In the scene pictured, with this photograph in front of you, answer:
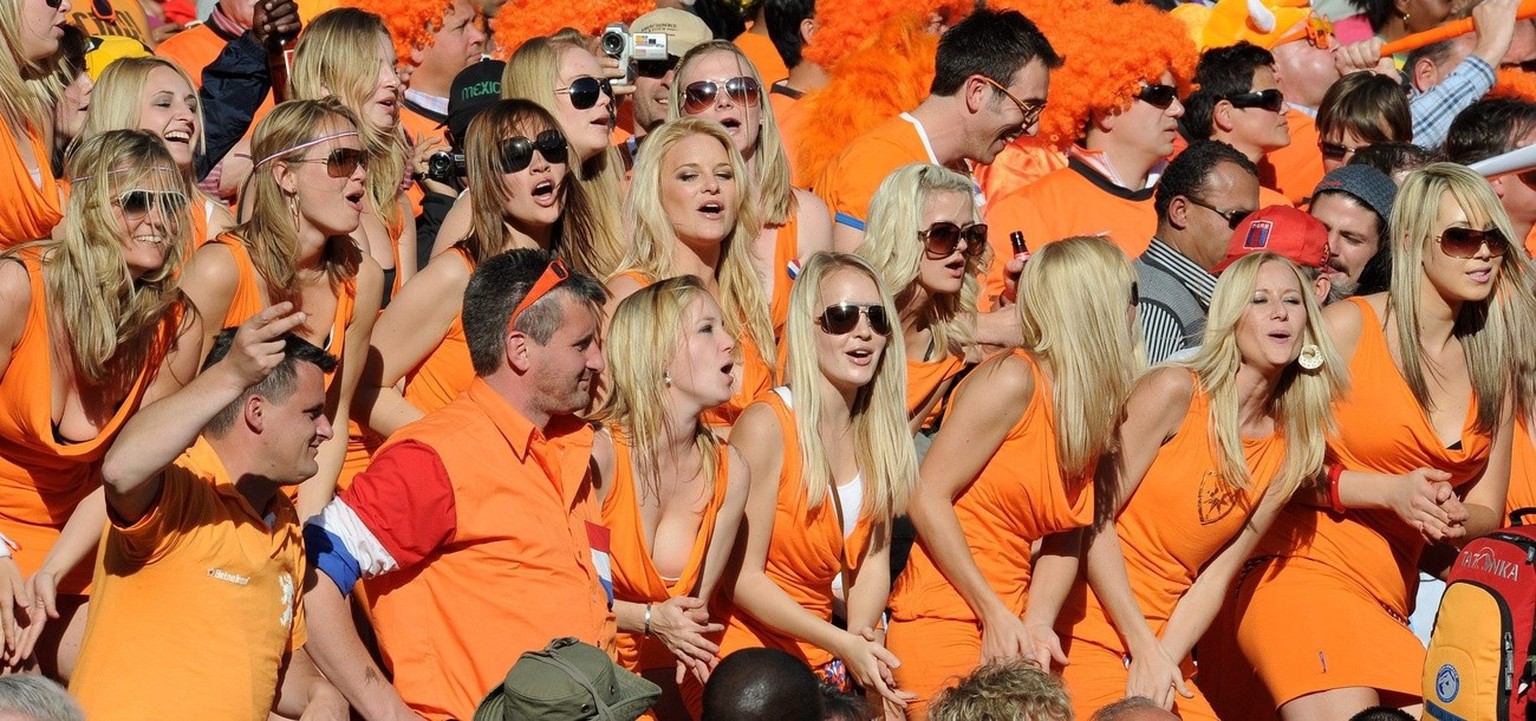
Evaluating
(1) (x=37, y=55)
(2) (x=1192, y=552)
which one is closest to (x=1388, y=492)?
(2) (x=1192, y=552)

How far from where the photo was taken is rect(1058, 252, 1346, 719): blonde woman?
5277mm

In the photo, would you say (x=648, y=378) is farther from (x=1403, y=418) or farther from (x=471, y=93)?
(x=1403, y=418)

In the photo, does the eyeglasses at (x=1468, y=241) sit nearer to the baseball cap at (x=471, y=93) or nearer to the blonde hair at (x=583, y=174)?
the blonde hair at (x=583, y=174)

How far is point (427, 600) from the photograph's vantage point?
4117 mm

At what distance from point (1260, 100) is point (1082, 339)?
287 cm

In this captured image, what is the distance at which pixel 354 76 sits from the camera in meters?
5.72

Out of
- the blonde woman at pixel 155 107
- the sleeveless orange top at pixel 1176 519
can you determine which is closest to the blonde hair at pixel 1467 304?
the sleeveless orange top at pixel 1176 519

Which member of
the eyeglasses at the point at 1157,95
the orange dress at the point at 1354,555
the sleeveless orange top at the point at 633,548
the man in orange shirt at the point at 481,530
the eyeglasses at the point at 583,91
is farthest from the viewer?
the eyeglasses at the point at 1157,95

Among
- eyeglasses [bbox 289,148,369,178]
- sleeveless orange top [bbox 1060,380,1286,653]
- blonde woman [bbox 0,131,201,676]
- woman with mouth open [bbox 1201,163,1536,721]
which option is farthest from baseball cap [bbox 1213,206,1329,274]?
blonde woman [bbox 0,131,201,676]

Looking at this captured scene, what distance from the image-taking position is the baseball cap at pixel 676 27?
7348 millimetres

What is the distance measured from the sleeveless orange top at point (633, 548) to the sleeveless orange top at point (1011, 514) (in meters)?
0.78

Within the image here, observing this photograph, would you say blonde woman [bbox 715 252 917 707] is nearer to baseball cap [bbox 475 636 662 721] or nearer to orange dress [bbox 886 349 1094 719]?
orange dress [bbox 886 349 1094 719]

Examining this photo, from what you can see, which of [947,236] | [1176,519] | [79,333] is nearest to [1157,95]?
[947,236]

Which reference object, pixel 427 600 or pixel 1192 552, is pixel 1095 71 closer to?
pixel 1192 552
